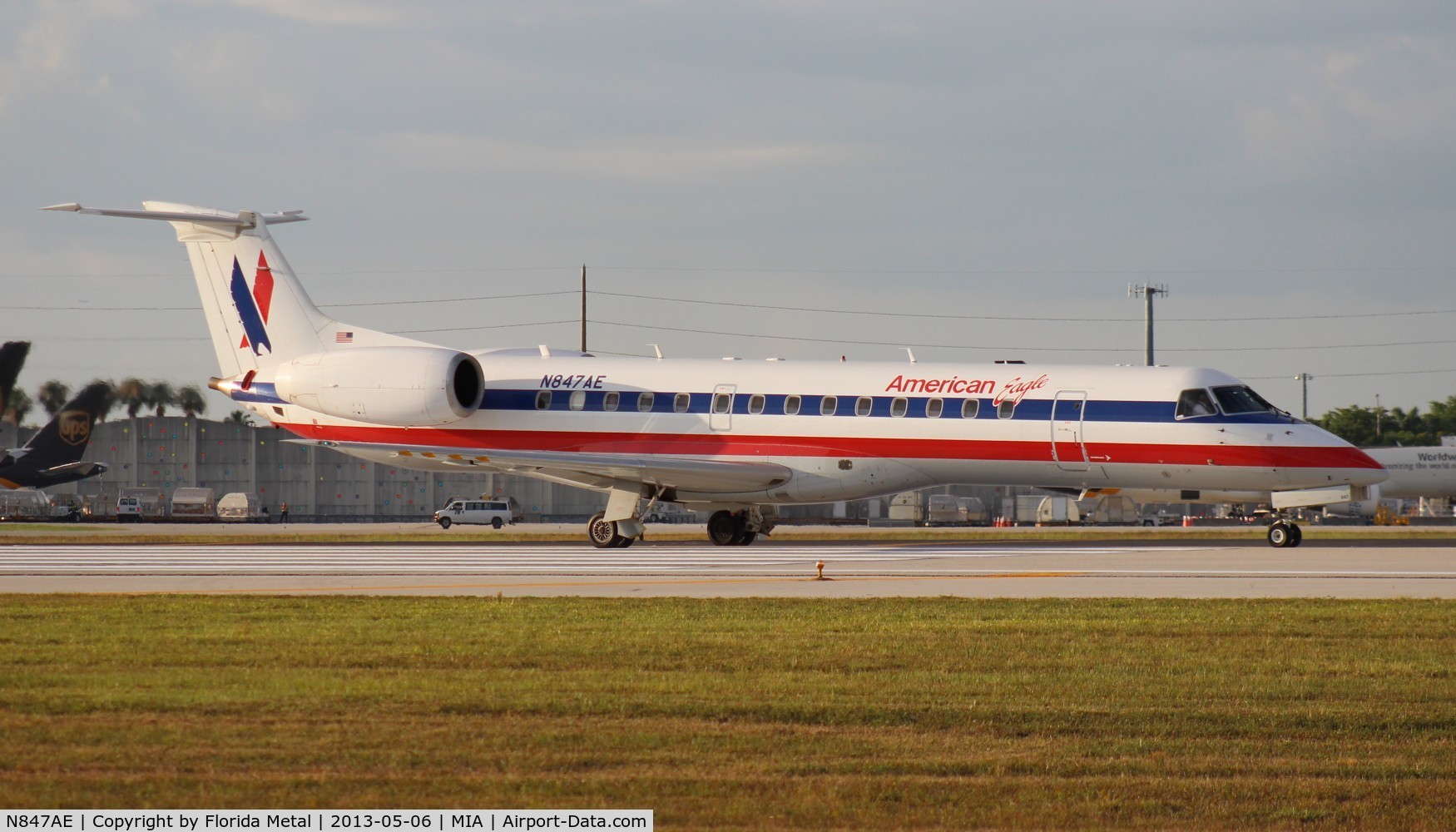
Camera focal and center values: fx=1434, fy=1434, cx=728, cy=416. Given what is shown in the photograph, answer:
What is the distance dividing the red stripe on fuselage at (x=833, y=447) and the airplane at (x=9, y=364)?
19.6 m

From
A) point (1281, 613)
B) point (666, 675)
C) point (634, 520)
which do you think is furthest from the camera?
point (634, 520)

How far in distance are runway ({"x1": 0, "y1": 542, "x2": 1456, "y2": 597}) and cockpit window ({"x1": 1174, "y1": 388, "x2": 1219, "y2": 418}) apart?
8.78 feet

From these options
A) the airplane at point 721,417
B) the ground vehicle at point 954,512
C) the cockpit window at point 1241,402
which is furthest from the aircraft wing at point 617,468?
the ground vehicle at point 954,512

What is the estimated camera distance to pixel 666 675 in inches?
415

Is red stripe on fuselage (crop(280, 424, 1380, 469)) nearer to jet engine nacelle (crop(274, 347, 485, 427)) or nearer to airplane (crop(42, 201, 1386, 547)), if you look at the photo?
airplane (crop(42, 201, 1386, 547))

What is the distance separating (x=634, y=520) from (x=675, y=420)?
8.02 ft

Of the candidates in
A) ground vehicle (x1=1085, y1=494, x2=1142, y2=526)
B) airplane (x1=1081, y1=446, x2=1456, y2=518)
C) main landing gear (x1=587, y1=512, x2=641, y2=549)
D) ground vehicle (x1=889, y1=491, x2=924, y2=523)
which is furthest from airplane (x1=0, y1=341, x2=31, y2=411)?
airplane (x1=1081, y1=446, x2=1456, y2=518)

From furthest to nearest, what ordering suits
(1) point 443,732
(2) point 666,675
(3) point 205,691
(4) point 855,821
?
(2) point 666,675 → (3) point 205,691 → (1) point 443,732 → (4) point 855,821

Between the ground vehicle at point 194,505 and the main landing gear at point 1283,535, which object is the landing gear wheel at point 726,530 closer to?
the main landing gear at point 1283,535

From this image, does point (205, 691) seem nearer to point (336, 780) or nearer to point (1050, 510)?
point (336, 780)

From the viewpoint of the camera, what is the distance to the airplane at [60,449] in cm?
5116

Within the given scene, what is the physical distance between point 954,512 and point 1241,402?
144 feet

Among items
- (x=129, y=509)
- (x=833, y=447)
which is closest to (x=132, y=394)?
(x=129, y=509)

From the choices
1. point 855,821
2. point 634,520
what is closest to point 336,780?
point 855,821
